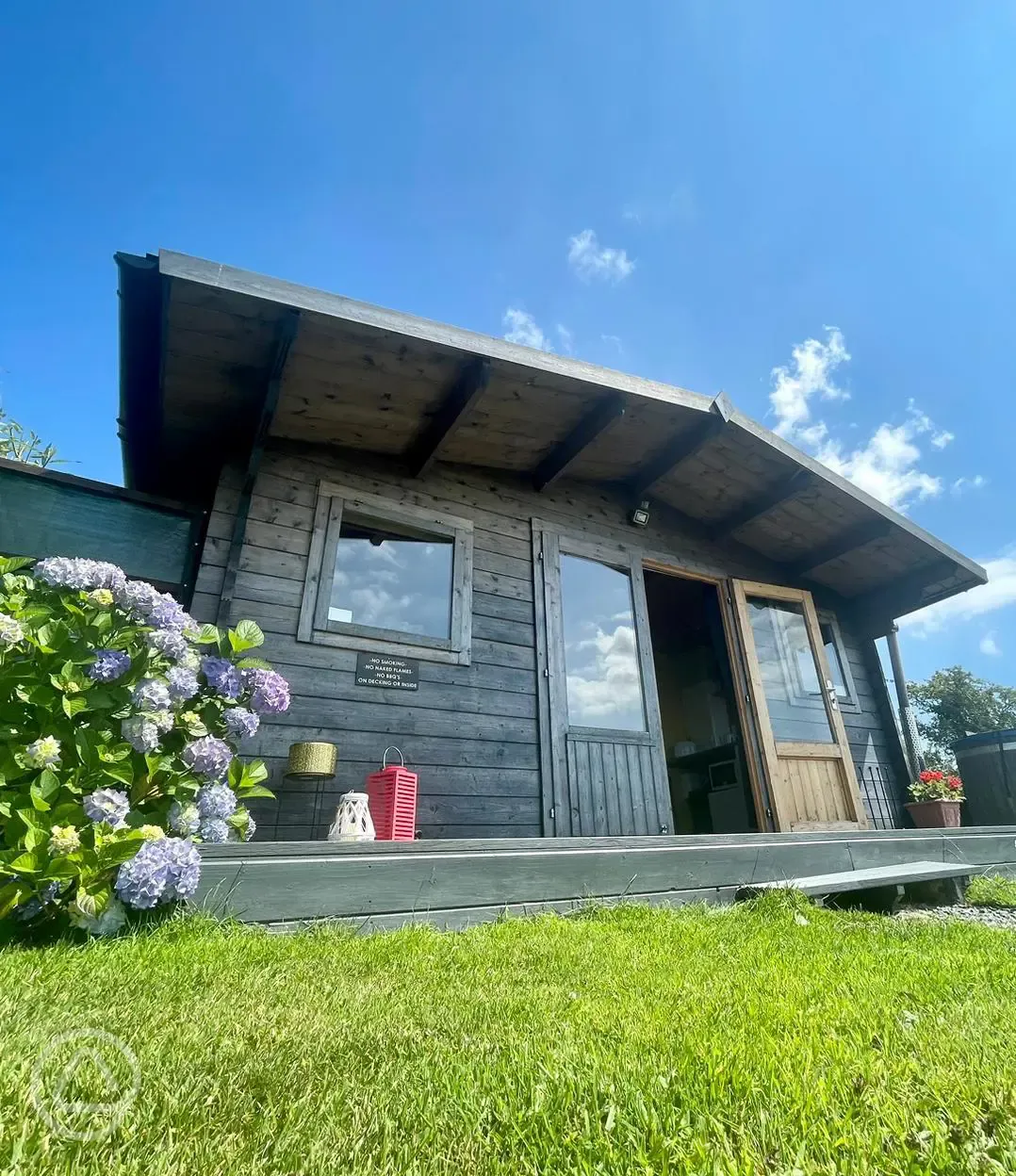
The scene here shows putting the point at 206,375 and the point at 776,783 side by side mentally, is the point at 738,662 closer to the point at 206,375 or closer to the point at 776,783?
the point at 776,783

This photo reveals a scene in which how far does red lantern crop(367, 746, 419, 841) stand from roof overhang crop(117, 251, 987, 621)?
226 centimetres

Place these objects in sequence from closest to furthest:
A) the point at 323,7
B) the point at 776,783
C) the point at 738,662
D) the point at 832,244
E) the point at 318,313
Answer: the point at 318,313
the point at 776,783
the point at 738,662
the point at 323,7
the point at 832,244

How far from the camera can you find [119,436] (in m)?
4.13

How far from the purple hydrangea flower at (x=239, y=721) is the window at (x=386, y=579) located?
146cm

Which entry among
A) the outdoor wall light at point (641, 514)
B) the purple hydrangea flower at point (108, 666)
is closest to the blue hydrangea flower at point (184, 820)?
the purple hydrangea flower at point (108, 666)

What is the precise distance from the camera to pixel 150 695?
1970mm

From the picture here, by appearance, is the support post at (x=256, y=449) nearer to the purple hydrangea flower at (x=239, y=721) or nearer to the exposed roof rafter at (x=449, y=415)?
the exposed roof rafter at (x=449, y=415)

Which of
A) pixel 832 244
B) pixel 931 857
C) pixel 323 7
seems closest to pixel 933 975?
pixel 931 857

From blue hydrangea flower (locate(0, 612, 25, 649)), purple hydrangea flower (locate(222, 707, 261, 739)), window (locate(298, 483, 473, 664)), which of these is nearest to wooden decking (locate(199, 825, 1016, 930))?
purple hydrangea flower (locate(222, 707, 261, 739))

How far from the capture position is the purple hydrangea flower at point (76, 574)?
2.07 metres

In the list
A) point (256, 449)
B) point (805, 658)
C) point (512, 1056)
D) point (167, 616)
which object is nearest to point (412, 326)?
point (256, 449)

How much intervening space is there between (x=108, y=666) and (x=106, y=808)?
1.51 ft

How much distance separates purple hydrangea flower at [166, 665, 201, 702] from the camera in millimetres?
2057

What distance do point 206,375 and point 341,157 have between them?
6.28m
